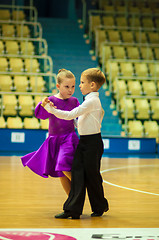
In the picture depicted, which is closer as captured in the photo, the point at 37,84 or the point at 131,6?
the point at 37,84

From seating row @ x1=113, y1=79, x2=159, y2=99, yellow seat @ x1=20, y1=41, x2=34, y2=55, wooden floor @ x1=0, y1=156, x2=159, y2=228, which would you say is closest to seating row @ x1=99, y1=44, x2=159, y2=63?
seating row @ x1=113, y1=79, x2=159, y2=99

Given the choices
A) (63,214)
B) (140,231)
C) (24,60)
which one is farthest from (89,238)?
(24,60)

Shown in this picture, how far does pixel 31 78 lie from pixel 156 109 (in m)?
3.06

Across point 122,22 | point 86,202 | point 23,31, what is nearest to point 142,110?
point 23,31

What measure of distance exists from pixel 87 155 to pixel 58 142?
0.95 feet

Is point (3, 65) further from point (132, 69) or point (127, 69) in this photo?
A: point (132, 69)

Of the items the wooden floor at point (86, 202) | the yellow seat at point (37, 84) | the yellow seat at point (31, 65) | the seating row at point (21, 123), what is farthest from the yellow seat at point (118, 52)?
the wooden floor at point (86, 202)

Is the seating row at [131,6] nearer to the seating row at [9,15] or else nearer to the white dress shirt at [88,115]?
the seating row at [9,15]

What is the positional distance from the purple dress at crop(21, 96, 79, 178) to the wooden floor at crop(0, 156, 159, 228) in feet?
1.27

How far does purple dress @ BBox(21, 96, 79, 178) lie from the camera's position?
3.59 meters

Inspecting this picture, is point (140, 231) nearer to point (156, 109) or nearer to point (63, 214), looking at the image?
point (63, 214)

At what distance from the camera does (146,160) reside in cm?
849

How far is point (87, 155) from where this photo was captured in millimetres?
3521

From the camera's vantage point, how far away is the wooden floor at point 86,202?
11.0ft
